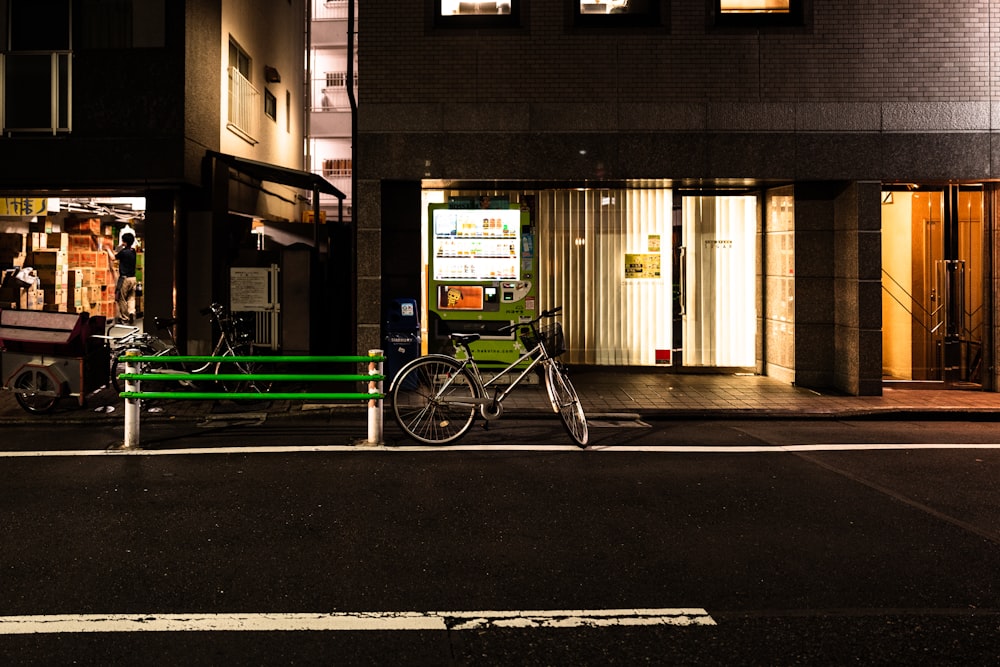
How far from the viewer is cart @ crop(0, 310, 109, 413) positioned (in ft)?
33.7

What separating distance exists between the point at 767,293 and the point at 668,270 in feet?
5.34

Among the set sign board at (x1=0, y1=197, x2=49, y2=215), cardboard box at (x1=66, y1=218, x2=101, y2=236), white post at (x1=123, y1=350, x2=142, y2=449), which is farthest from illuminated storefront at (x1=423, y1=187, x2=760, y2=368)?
cardboard box at (x1=66, y1=218, x2=101, y2=236)

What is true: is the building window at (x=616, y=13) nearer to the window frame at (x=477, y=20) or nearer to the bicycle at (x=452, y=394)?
the window frame at (x=477, y=20)

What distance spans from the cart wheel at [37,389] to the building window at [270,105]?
993 centimetres

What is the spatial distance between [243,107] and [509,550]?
44.3 feet

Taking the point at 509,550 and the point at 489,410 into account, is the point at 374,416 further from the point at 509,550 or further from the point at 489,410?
the point at 509,550

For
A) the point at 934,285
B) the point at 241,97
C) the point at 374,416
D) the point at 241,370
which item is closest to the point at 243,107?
the point at 241,97

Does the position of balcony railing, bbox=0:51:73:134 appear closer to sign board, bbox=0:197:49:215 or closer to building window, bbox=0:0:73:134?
building window, bbox=0:0:73:134

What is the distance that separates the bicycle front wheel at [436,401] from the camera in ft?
28.0

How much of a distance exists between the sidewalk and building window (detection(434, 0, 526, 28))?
18.1ft

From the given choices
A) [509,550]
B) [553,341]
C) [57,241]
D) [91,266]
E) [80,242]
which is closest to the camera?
[509,550]

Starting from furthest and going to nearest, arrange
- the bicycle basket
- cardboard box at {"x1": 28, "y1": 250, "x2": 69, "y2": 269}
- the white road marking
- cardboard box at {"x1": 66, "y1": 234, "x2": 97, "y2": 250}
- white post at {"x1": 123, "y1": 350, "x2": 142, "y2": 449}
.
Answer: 1. cardboard box at {"x1": 66, "y1": 234, "x2": 97, "y2": 250}
2. cardboard box at {"x1": 28, "y1": 250, "x2": 69, "y2": 269}
3. the bicycle basket
4. white post at {"x1": 123, "y1": 350, "x2": 142, "y2": 449}
5. the white road marking

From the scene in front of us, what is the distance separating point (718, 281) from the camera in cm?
1412

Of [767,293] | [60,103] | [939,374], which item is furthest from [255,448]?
[939,374]
